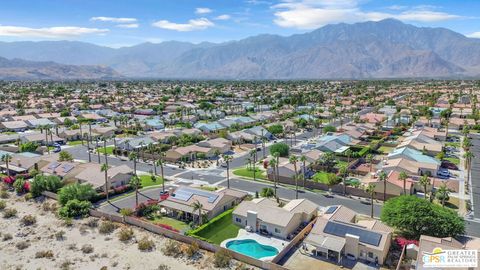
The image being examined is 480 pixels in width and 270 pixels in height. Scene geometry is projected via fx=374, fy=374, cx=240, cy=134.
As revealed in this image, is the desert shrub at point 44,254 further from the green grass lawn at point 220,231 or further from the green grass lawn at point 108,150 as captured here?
the green grass lawn at point 108,150

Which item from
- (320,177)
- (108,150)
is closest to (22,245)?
(320,177)

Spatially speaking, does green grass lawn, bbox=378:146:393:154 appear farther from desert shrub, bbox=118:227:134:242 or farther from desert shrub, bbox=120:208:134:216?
desert shrub, bbox=118:227:134:242

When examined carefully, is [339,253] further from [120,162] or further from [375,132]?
[375,132]

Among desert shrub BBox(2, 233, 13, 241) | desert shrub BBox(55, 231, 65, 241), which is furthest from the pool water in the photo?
desert shrub BBox(2, 233, 13, 241)

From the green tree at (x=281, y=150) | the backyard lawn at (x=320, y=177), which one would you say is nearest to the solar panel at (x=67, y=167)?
the green tree at (x=281, y=150)

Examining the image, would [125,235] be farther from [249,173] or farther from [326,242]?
[249,173]

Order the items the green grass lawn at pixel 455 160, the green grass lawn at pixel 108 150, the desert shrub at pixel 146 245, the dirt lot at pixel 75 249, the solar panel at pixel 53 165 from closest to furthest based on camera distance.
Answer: the dirt lot at pixel 75 249
the desert shrub at pixel 146 245
the solar panel at pixel 53 165
the green grass lawn at pixel 455 160
the green grass lawn at pixel 108 150
